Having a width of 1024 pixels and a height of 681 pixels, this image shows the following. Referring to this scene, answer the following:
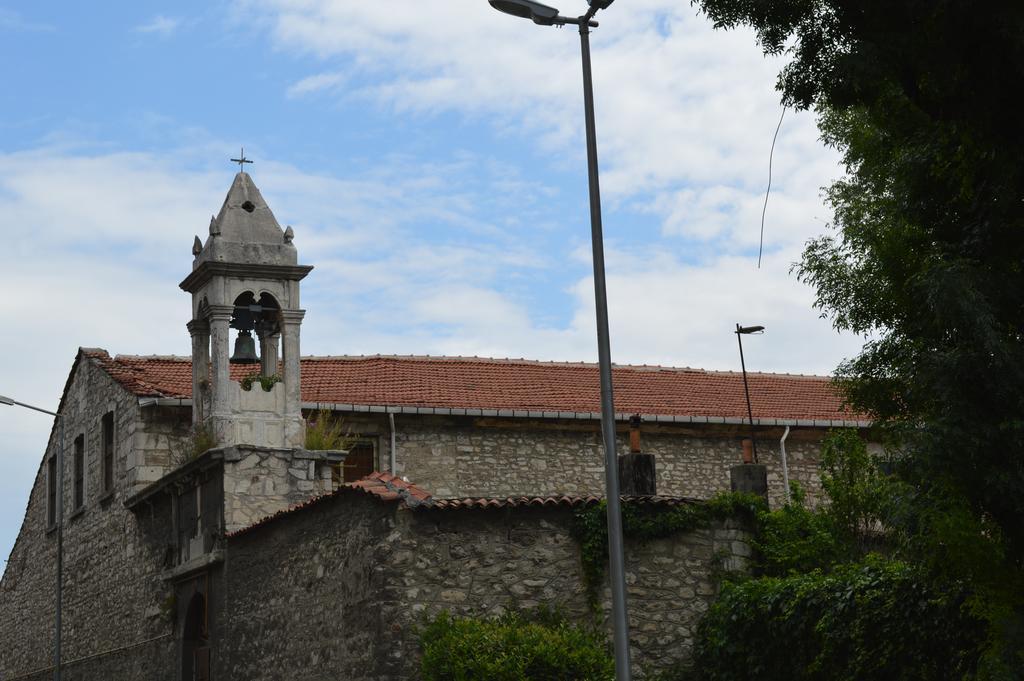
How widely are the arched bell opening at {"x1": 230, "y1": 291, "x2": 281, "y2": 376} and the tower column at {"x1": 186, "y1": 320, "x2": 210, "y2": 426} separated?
0.89 m

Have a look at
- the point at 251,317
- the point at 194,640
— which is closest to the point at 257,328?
the point at 251,317

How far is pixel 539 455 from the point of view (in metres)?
23.1

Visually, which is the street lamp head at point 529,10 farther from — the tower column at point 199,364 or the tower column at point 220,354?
the tower column at point 199,364

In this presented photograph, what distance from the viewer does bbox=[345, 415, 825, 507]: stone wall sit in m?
22.5

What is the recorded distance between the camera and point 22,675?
26.9 m

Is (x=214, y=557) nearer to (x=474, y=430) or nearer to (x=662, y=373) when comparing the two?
(x=474, y=430)

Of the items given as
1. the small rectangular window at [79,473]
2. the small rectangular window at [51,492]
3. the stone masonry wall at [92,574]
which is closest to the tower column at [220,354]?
the stone masonry wall at [92,574]

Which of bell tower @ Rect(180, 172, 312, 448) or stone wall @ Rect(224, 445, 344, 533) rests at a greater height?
bell tower @ Rect(180, 172, 312, 448)

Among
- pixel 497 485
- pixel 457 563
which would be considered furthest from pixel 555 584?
pixel 497 485

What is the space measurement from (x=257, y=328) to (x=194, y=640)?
171 inches

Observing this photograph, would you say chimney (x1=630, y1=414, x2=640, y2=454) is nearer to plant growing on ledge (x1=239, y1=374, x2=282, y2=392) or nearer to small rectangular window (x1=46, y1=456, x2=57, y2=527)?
plant growing on ledge (x1=239, y1=374, x2=282, y2=392)

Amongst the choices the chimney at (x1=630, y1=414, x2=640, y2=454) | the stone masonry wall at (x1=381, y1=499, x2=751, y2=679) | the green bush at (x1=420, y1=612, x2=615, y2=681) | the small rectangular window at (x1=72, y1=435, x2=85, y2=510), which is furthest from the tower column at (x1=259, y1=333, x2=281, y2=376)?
the small rectangular window at (x1=72, y1=435, x2=85, y2=510)

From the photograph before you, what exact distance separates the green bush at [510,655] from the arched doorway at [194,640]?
598 centimetres

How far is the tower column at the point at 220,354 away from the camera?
61.9 ft
